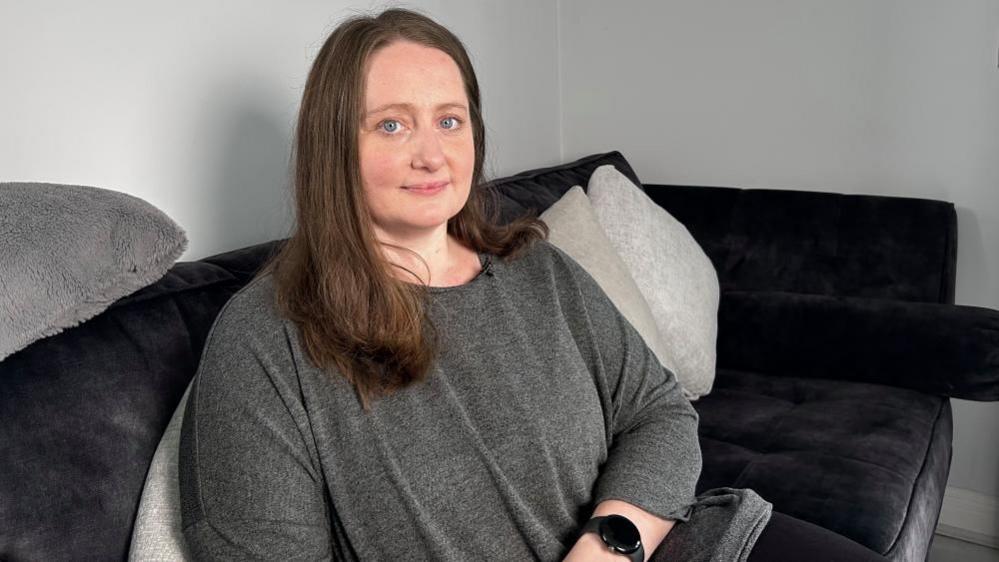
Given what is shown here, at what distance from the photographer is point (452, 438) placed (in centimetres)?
124

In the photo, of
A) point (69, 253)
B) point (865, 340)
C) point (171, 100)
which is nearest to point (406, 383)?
point (69, 253)

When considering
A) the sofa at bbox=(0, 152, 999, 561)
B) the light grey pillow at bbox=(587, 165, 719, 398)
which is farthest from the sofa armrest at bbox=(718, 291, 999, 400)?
the light grey pillow at bbox=(587, 165, 719, 398)

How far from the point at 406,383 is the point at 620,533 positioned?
32 centimetres

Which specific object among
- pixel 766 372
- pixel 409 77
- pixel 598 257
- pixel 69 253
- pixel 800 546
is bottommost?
pixel 766 372

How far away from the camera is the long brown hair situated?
121cm

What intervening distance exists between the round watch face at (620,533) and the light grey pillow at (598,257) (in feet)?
2.12

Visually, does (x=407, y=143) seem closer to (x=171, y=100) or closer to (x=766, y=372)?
(x=171, y=100)

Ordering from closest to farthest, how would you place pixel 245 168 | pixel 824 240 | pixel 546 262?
pixel 546 262 → pixel 245 168 → pixel 824 240

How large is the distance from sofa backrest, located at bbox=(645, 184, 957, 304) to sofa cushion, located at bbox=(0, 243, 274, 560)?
5.07 ft

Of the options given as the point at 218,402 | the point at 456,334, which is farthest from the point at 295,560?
the point at 456,334

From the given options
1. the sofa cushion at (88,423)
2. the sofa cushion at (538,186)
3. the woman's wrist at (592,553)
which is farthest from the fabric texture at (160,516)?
the sofa cushion at (538,186)

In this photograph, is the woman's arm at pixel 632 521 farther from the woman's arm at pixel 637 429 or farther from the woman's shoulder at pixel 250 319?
the woman's shoulder at pixel 250 319

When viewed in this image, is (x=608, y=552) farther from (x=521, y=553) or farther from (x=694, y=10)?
(x=694, y=10)

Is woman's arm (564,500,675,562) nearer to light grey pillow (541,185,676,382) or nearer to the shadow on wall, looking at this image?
light grey pillow (541,185,676,382)
